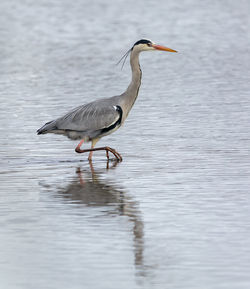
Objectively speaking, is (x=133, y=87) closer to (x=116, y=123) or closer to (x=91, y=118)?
(x=116, y=123)

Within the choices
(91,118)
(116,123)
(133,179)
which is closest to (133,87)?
(116,123)

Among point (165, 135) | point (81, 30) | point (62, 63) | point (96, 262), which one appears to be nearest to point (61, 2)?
point (81, 30)

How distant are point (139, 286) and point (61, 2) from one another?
4394 centimetres

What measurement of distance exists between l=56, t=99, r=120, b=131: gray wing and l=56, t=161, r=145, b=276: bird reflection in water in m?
0.88

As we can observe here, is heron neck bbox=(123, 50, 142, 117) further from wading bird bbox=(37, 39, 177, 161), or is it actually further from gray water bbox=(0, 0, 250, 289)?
gray water bbox=(0, 0, 250, 289)

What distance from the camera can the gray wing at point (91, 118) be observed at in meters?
13.3

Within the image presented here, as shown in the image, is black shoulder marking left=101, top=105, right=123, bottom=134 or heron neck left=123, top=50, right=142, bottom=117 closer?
black shoulder marking left=101, top=105, right=123, bottom=134

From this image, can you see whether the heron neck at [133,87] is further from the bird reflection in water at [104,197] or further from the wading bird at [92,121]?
the bird reflection in water at [104,197]

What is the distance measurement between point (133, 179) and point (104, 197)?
1101mm

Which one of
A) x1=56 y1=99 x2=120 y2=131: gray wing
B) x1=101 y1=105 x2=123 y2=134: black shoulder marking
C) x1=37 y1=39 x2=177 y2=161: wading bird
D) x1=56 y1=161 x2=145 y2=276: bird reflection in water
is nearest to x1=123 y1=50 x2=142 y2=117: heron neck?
x1=37 y1=39 x2=177 y2=161: wading bird

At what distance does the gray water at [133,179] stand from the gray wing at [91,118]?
0.50 metres

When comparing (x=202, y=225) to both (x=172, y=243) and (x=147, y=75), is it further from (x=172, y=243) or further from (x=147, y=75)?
(x=147, y=75)

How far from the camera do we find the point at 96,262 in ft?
26.0

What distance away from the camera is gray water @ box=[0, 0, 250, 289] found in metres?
7.84
